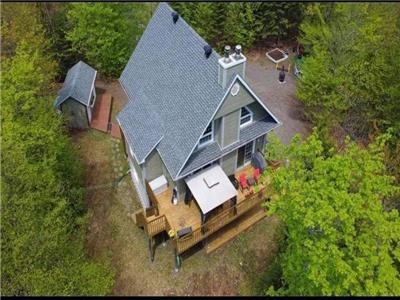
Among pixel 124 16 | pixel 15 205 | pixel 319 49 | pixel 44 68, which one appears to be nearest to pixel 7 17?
pixel 44 68

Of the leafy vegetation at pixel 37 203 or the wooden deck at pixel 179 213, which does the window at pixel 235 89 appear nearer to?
the wooden deck at pixel 179 213

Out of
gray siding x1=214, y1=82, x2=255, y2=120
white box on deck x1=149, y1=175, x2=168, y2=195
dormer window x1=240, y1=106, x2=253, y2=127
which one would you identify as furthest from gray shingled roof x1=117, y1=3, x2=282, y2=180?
white box on deck x1=149, y1=175, x2=168, y2=195

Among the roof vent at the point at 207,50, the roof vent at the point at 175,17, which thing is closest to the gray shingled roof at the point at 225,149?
the roof vent at the point at 207,50

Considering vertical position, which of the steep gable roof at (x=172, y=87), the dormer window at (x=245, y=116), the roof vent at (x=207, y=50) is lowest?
the dormer window at (x=245, y=116)

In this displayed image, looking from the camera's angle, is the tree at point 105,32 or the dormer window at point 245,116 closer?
the dormer window at point 245,116

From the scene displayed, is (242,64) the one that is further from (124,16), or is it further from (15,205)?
(124,16)
